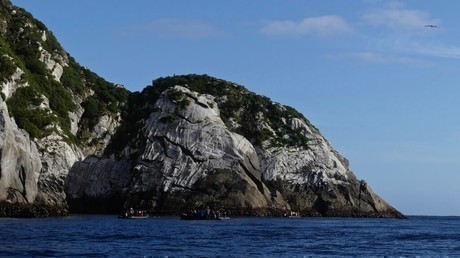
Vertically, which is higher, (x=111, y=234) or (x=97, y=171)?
(x=97, y=171)

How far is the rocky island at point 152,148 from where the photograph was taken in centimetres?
12638

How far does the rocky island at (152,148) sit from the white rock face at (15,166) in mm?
285

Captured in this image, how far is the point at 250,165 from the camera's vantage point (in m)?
136

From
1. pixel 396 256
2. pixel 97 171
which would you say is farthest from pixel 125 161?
pixel 396 256

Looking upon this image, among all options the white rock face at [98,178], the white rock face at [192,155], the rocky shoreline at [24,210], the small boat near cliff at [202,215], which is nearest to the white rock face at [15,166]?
the rocky shoreline at [24,210]

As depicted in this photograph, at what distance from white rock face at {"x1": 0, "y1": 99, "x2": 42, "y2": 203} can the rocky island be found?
0.93 feet

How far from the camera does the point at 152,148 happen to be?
138500 millimetres

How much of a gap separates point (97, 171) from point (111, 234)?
68739mm

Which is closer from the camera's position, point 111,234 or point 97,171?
point 111,234

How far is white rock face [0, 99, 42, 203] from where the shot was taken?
99.9 m

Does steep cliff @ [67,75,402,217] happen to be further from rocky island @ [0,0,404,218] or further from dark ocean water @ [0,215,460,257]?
dark ocean water @ [0,215,460,257]

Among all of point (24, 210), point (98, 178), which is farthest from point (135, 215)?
point (24, 210)

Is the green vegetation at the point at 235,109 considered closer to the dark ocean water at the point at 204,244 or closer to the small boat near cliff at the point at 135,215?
the small boat near cliff at the point at 135,215

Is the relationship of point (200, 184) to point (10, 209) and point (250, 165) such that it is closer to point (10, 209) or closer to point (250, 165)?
point (250, 165)
